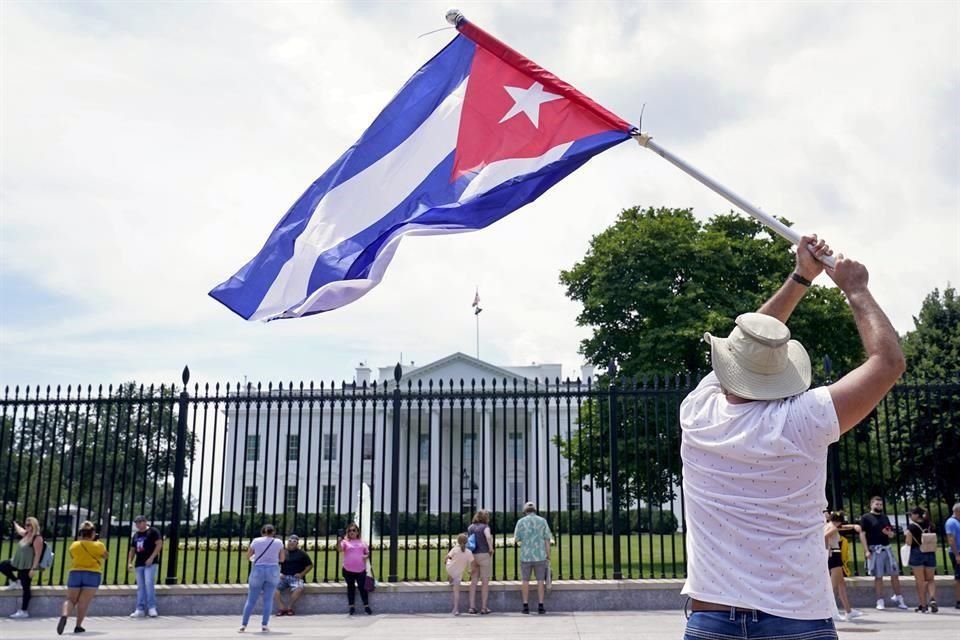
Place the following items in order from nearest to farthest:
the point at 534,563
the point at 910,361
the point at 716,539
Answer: the point at 716,539 → the point at 534,563 → the point at 910,361

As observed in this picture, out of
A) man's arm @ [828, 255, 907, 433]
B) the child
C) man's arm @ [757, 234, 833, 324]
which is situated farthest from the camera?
the child

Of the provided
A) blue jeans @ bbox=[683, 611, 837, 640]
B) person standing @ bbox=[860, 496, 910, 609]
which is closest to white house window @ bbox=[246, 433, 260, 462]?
person standing @ bbox=[860, 496, 910, 609]

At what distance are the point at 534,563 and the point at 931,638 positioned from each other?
17.8ft

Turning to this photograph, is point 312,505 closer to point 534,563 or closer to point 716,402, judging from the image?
point 534,563

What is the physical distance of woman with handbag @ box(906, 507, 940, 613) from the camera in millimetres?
13094

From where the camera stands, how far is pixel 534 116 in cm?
640

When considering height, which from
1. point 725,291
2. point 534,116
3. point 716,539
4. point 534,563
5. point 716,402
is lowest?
point 534,563

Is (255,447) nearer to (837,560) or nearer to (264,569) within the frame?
(264,569)

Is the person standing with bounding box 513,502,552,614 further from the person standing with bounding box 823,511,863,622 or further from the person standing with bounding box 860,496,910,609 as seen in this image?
the person standing with bounding box 860,496,910,609

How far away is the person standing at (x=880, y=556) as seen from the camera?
13336 millimetres

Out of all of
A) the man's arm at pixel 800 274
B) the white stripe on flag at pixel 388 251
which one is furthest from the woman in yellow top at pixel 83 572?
the man's arm at pixel 800 274

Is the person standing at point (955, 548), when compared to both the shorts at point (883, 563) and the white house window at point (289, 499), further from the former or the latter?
the white house window at point (289, 499)

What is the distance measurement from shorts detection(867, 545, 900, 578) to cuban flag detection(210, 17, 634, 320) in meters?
10.0

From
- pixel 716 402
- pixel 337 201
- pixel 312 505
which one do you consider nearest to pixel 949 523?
pixel 337 201
